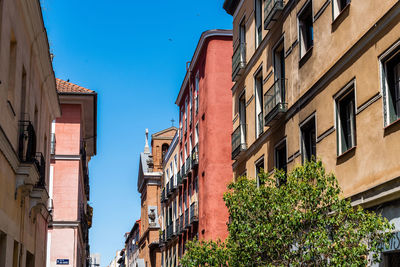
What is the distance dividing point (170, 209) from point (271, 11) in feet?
98.8

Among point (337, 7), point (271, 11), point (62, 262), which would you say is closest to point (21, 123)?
point (337, 7)

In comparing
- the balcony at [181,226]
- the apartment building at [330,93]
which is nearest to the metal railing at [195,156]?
the balcony at [181,226]

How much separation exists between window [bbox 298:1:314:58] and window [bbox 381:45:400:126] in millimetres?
5255

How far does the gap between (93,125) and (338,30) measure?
81.7ft

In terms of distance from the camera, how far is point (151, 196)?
6600cm

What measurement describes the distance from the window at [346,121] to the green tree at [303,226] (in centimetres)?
162

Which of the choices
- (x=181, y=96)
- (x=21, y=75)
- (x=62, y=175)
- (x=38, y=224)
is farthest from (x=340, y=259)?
(x=181, y=96)

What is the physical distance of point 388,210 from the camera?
1244 centimetres

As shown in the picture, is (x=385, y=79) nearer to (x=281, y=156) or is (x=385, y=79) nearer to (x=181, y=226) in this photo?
(x=281, y=156)

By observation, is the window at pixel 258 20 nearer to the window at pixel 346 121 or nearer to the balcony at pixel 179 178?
the window at pixel 346 121

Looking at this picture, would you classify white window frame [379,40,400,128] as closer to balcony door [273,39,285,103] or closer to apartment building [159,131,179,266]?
balcony door [273,39,285,103]

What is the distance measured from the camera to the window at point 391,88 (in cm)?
1249

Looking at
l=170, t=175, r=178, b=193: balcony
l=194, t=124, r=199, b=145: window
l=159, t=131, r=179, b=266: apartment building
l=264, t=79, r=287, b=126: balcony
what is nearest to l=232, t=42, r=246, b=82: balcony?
l=264, t=79, r=287, b=126: balcony

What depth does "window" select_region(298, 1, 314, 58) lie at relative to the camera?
18.0 meters
